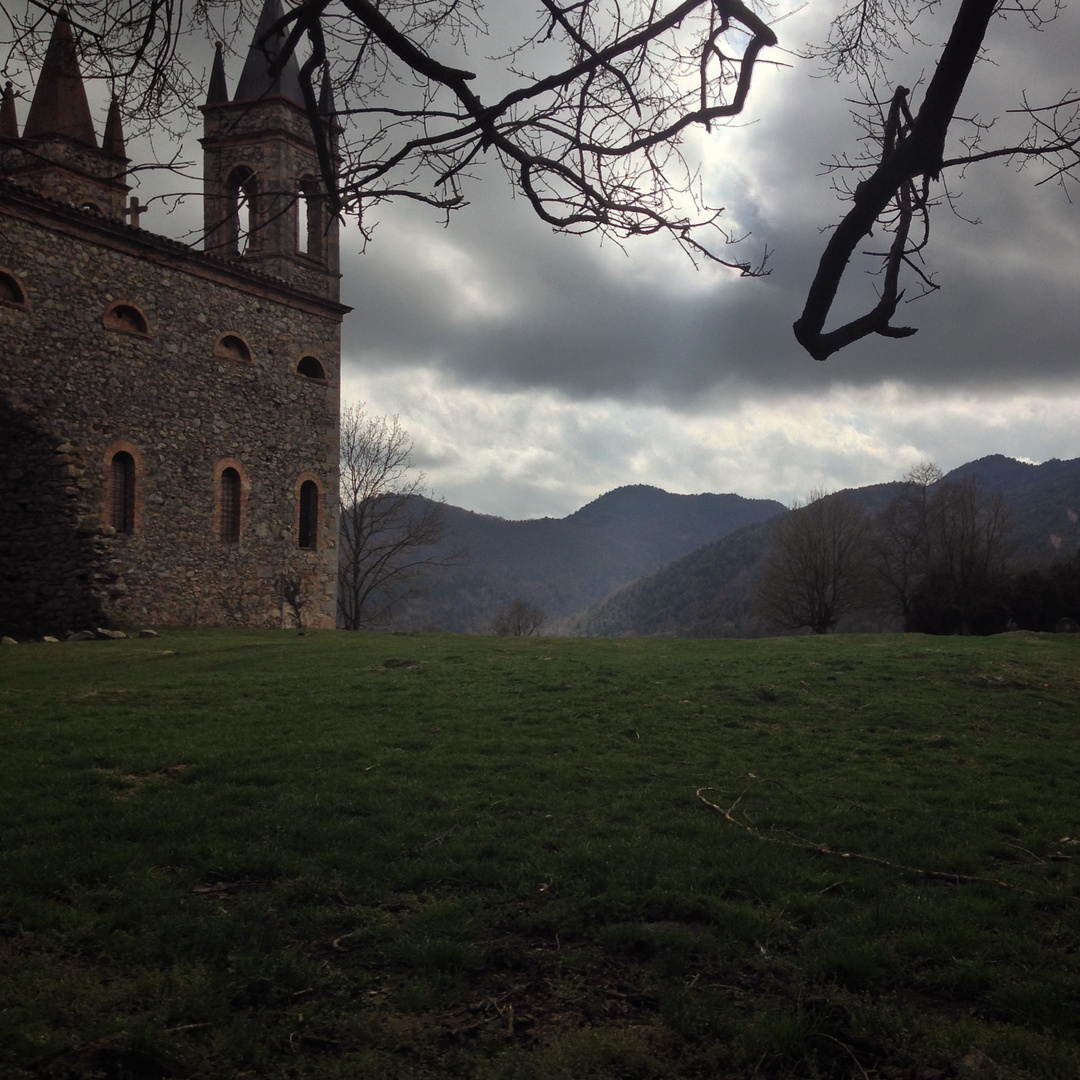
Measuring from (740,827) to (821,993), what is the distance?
264 cm

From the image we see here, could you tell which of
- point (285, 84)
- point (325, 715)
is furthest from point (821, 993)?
point (285, 84)

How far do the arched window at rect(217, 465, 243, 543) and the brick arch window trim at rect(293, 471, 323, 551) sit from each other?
2577 mm

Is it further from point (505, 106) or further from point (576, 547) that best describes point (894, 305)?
point (576, 547)

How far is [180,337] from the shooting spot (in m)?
24.1

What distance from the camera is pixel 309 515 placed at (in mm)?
28406

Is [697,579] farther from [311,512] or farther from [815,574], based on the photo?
[311,512]

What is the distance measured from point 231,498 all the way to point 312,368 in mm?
5513

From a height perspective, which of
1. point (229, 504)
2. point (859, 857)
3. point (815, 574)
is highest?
point (229, 504)

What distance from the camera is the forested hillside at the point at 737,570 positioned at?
7788cm

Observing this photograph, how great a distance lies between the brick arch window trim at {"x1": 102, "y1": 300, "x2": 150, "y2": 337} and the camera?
22.3 metres

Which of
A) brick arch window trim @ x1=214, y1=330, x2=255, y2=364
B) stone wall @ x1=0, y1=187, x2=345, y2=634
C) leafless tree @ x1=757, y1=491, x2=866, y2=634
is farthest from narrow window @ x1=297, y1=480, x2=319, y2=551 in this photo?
leafless tree @ x1=757, y1=491, x2=866, y2=634

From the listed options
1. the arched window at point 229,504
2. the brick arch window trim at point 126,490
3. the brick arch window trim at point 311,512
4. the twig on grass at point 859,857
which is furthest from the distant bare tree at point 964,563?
the twig on grass at point 859,857

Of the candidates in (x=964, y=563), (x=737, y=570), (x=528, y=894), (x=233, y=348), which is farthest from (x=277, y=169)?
(x=737, y=570)

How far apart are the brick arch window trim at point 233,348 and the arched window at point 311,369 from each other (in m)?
2.07
